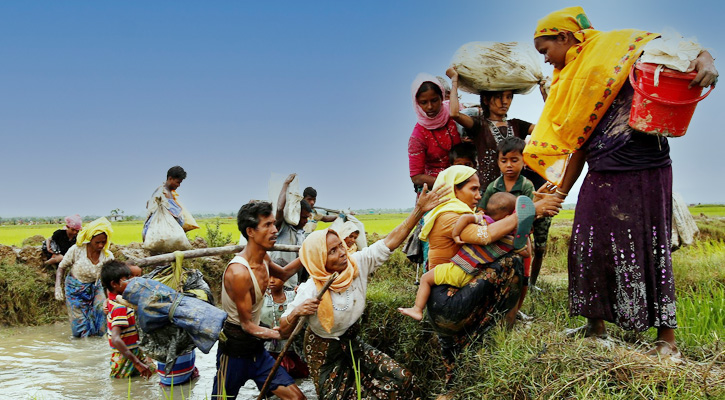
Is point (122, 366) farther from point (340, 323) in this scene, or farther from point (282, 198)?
point (340, 323)

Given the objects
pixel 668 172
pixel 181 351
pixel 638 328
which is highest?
pixel 668 172

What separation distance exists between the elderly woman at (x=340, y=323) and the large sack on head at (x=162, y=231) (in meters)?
4.58

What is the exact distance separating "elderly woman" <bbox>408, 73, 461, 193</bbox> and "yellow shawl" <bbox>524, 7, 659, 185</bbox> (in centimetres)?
144

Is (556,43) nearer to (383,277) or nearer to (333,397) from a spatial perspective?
(333,397)

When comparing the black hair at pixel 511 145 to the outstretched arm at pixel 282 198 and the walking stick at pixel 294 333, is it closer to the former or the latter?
the walking stick at pixel 294 333

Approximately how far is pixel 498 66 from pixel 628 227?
207 centimetres

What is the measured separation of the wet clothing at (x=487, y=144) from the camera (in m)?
4.87

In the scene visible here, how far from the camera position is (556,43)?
3400 millimetres

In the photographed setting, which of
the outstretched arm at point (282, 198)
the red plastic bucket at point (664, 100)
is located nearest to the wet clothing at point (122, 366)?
the outstretched arm at point (282, 198)

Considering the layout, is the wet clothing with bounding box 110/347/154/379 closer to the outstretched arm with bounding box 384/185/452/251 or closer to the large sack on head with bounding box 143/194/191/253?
the large sack on head with bounding box 143/194/191/253

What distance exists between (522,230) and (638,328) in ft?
2.93

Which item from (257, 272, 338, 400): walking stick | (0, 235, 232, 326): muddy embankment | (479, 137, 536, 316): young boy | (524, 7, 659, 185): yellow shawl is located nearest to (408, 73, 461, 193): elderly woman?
Answer: (479, 137, 536, 316): young boy

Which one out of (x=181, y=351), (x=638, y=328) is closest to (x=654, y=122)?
(x=638, y=328)

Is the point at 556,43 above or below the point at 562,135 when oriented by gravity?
above
